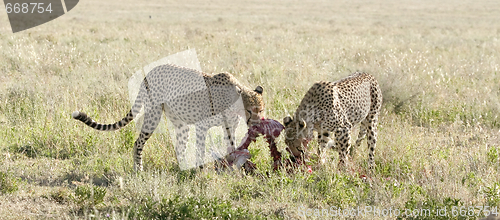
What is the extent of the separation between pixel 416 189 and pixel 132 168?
9.55 feet

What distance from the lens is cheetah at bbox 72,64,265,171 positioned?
4633 mm

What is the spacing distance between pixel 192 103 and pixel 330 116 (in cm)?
151

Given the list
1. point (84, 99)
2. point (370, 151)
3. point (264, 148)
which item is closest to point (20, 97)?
point (84, 99)

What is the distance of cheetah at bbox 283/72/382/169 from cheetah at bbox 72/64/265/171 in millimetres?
443

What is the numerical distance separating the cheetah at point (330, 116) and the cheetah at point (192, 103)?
44 cm

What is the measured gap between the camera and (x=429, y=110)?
670cm

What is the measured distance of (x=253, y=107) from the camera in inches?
173

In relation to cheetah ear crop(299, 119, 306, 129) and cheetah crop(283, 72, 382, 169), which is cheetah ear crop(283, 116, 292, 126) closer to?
cheetah crop(283, 72, 382, 169)

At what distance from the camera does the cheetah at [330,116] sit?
4.36 m

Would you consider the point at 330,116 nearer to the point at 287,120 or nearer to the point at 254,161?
the point at 287,120

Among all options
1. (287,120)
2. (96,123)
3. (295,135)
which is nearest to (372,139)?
(295,135)

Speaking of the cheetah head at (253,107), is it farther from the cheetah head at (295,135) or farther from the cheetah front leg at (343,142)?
the cheetah front leg at (343,142)

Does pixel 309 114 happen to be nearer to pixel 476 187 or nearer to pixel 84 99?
pixel 476 187

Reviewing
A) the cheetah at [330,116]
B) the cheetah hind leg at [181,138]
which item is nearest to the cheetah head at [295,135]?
the cheetah at [330,116]
